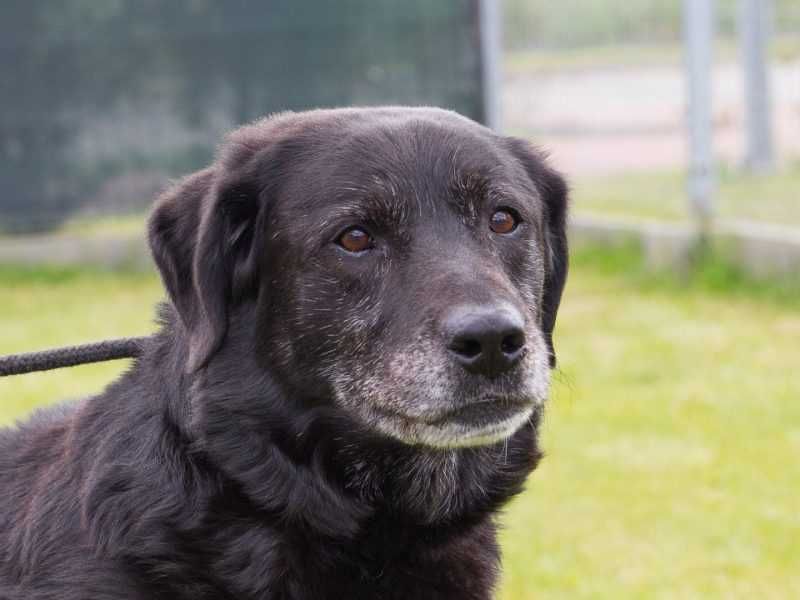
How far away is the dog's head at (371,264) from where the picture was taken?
295 cm

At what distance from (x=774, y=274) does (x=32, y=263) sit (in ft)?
21.7

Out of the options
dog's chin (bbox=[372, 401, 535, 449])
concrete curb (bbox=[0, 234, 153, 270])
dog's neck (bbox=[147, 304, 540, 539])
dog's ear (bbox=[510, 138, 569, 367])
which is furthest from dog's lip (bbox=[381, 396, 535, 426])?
concrete curb (bbox=[0, 234, 153, 270])

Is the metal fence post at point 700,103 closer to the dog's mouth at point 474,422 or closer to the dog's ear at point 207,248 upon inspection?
the dog's ear at point 207,248

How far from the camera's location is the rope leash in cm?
343

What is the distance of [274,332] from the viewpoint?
124 inches

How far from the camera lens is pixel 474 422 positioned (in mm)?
2969

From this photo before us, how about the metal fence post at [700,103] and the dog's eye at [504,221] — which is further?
the metal fence post at [700,103]

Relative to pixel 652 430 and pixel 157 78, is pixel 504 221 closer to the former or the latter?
pixel 652 430

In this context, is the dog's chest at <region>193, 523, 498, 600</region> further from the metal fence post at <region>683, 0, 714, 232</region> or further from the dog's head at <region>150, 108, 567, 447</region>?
the metal fence post at <region>683, 0, 714, 232</region>

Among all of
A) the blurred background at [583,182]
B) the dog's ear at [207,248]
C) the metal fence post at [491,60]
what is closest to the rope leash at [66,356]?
the dog's ear at [207,248]

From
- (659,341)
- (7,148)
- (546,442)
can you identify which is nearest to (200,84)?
(7,148)

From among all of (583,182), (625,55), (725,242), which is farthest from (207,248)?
(583,182)

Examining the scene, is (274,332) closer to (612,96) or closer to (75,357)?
(75,357)

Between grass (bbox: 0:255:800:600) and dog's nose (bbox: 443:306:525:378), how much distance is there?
28.8 inches
